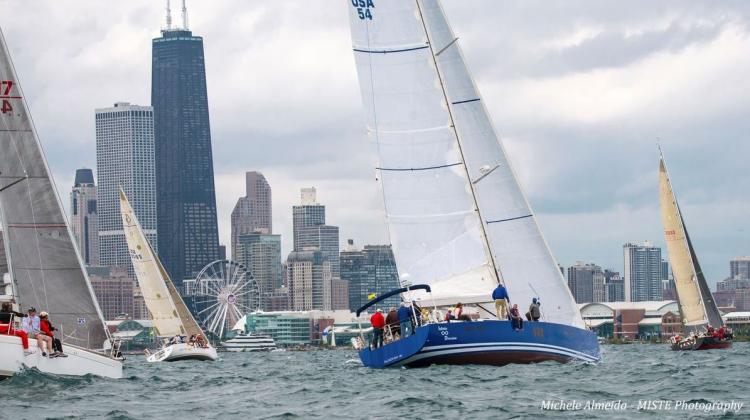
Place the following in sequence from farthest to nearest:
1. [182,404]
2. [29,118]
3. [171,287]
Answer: [171,287] → [29,118] → [182,404]

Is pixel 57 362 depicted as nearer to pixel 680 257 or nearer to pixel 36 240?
pixel 36 240

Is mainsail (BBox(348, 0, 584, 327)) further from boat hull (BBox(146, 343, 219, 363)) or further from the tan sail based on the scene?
the tan sail

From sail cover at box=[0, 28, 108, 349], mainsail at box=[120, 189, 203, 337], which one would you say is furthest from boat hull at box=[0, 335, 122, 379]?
mainsail at box=[120, 189, 203, 337]

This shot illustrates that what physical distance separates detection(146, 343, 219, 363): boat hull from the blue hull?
1699 inches

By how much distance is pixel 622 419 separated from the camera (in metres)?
23.9

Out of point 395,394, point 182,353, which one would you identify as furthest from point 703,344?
point 395,394

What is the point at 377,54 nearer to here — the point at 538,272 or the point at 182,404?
the point at 538,272

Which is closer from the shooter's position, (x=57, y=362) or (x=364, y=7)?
(x=57, y=362)

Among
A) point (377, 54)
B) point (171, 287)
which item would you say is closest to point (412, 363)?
point (377, 54)

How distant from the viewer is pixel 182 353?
259 ft

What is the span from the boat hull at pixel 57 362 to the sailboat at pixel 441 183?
7037mm

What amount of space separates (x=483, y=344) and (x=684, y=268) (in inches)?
2069

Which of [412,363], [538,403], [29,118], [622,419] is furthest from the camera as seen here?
[412,363]

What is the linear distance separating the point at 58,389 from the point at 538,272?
42.4 ft
